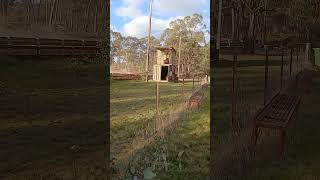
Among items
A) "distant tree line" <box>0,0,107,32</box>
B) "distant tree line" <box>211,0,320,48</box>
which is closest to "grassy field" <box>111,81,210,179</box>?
"distant tree line" <box>0,0,107,32</box>

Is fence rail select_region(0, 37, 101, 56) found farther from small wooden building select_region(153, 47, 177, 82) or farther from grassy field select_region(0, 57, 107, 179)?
small wooden building select_region(153, 47, 177, 82)

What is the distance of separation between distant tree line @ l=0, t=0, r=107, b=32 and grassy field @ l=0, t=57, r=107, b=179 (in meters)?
0.22

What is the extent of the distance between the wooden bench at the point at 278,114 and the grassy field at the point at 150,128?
17.1 inches

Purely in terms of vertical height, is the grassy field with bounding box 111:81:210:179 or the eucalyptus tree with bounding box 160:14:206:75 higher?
the eucalyptus tree with bounding box 160:14:206:75

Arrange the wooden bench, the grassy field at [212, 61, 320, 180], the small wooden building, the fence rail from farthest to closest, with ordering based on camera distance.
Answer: the wooden bench
the grassy field at [212, 61, 320, 180]
the small wooden building
the fence rail

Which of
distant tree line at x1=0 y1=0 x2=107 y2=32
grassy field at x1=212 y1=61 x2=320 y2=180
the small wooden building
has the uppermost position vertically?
distant tree line at x1=0 y1=0 x2=107 y2=32

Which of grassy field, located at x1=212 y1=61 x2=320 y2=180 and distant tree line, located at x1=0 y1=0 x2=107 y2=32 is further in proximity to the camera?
grassy field, located at x1=212 y1=61 x2=320 y2=180

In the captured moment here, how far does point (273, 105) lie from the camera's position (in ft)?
10.6

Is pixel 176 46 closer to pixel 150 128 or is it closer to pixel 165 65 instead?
pixel 165 65

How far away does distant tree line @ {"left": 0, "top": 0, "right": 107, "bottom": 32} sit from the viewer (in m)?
2.12

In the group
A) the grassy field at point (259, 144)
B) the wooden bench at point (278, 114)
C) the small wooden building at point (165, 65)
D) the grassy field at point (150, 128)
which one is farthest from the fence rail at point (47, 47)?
the wooden bench at point (278, 114)

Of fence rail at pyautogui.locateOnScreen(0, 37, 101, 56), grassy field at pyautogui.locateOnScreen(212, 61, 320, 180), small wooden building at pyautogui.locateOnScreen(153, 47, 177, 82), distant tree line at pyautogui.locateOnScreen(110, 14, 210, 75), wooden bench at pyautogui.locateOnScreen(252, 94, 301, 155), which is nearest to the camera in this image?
fence rail at pyautogui.locateOnScreen(0, 37, 101, 56)

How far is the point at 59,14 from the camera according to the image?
2.32 metres

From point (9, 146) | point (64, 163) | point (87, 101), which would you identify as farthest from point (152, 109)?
point (9, 146)
